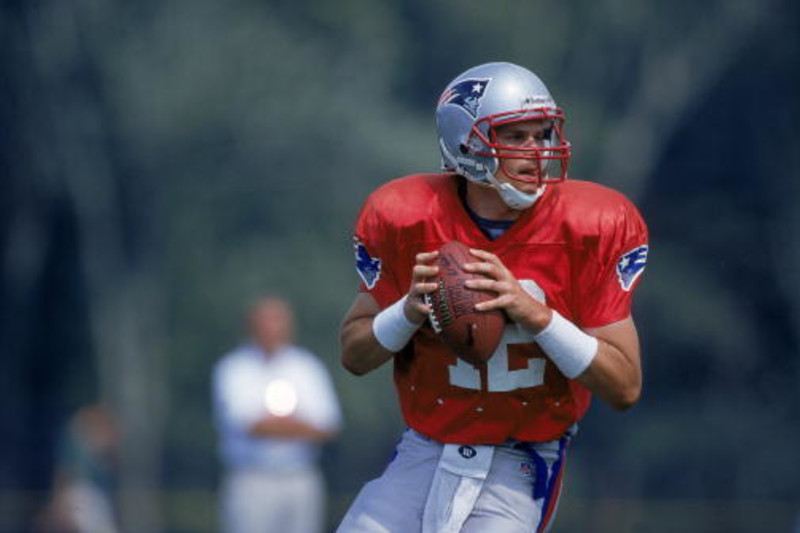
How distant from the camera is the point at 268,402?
8.71m

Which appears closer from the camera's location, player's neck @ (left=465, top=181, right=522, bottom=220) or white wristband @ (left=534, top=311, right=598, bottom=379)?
white wristband @ (left=534, top=311, right=598, bottom=379)

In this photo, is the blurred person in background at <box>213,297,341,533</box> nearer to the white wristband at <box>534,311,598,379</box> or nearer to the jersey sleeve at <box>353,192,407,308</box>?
the jersey sleeve at <box>353,192,407,308</box>

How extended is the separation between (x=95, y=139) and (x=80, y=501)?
869cm

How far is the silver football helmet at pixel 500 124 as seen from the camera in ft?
13.2

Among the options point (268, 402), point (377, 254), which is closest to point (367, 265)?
point (377, 254)

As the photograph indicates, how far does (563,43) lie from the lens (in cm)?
2066

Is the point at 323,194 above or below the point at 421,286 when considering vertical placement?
above

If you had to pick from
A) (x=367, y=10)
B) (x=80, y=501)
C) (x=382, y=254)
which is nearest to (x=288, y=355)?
(x=80, y=501)

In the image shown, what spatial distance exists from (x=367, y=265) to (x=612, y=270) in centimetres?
63

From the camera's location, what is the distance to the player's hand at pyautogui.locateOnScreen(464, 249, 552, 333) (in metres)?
3.83

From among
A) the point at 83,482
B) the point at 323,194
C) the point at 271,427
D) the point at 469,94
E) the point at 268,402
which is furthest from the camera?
the point at 323,194

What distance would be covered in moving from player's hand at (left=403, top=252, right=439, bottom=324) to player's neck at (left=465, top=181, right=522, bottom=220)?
0.27m

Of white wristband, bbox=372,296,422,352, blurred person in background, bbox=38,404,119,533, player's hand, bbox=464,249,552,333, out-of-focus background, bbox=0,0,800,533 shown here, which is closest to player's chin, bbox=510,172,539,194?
player's hand, bbox=464,249,552,333

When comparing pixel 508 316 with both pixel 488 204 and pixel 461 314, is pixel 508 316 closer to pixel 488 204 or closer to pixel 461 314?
pixel 461 314
